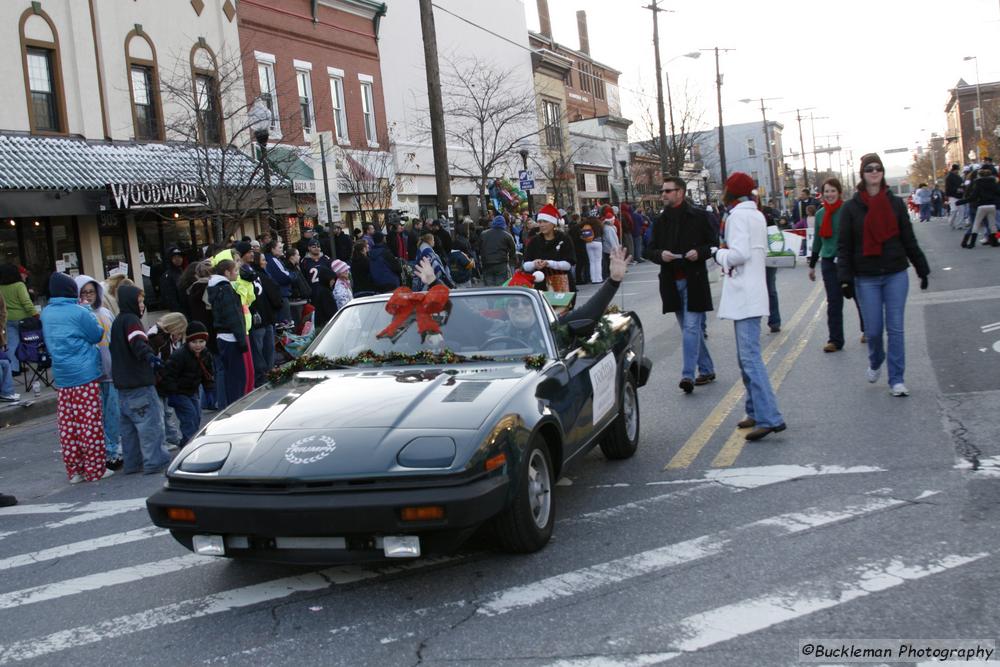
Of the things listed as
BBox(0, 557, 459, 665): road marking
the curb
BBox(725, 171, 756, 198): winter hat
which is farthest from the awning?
BBox(0, 557, 459, 665): road marking

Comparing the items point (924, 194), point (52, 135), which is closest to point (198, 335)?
point (52, 135)

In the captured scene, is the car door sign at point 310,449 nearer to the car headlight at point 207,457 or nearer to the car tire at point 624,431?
the car headlight at point 207,457

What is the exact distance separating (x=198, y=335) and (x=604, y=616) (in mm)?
5799

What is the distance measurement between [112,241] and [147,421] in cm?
1267

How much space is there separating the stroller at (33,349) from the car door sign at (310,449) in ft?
33.9

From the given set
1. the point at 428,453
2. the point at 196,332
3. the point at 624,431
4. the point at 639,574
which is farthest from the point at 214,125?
the point at 639,574

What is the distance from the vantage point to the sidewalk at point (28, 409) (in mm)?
12258

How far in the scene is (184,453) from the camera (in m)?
4.98

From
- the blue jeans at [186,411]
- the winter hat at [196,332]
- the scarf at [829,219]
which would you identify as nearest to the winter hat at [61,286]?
the winter hat at [196,332]

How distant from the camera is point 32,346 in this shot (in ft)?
45.8

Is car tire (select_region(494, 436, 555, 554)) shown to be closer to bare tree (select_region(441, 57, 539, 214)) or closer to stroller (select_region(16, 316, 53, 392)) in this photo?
stroller (select_region(16, 316, 53, 392))

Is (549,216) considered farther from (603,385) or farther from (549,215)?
(603,385)

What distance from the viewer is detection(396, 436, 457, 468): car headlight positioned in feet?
14.7

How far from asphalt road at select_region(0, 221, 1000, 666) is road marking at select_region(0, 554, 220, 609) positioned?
2 centimetres
